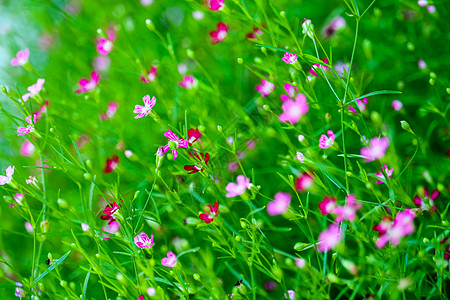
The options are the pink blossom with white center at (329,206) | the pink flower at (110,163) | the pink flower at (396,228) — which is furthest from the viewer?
the pink flower at (110,163)

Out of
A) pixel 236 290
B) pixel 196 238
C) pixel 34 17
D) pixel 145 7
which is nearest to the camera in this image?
pixel 236 290

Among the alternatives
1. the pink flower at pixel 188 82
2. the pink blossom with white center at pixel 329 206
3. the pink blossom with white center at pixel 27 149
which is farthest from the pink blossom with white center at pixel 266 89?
the pink blossom with white center at pixel 27 149

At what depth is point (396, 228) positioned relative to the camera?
883 millimetres

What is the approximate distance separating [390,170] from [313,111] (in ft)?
1.54

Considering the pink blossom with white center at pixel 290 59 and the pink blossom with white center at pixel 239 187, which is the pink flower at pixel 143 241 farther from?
the pink blossom with white center at pixel 290 59

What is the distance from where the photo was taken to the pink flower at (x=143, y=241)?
1.10m

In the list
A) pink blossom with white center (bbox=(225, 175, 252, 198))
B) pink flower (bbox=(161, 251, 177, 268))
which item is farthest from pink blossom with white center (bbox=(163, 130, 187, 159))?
pink flower (bbox=(161, 251, 177, 268))

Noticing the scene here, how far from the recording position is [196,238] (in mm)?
1375

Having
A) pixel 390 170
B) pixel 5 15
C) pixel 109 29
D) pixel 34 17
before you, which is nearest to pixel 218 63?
pixel 109 29

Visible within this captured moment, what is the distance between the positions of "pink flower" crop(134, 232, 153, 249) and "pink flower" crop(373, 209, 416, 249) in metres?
0.52

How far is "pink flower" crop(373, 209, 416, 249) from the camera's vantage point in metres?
0.87

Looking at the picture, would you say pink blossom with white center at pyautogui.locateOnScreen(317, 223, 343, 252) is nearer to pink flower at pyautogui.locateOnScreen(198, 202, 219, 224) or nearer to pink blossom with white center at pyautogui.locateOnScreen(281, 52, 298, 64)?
pink flower at pyautogui.locateOnScreen(198, 202, 219, 224)

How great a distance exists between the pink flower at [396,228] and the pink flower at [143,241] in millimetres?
522

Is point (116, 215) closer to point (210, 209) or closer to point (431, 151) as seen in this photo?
point (210, 209)
